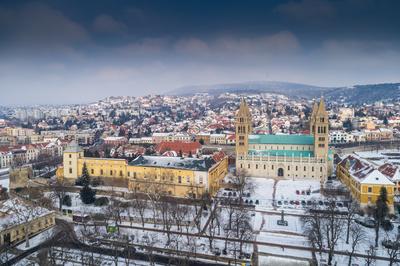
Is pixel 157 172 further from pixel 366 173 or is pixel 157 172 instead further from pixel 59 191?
pixel 366 173

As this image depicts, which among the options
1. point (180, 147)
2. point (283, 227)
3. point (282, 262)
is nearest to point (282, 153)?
point (283, 227)

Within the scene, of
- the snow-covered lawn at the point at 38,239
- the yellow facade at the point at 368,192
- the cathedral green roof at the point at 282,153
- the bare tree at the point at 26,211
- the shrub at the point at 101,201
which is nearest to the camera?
the snow-covered lawn at the point at 38,239

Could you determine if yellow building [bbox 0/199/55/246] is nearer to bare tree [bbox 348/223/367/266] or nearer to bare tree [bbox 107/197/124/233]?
bare tree [bbox 107/197/124/233]

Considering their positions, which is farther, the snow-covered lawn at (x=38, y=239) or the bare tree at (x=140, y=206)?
the bare tree at (x=140, y=206)

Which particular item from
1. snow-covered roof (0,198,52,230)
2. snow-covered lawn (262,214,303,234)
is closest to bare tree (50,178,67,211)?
snow-covered roof (0,198,52,230)

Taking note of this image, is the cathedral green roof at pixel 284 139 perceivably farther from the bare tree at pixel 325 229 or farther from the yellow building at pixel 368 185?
the bare tree at pixel 325 229

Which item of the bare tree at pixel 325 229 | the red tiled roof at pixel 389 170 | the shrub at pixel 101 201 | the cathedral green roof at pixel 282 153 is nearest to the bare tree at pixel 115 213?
the shrub at pixel 101 201

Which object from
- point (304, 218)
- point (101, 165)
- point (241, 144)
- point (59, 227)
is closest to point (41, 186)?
point (101, 165)
